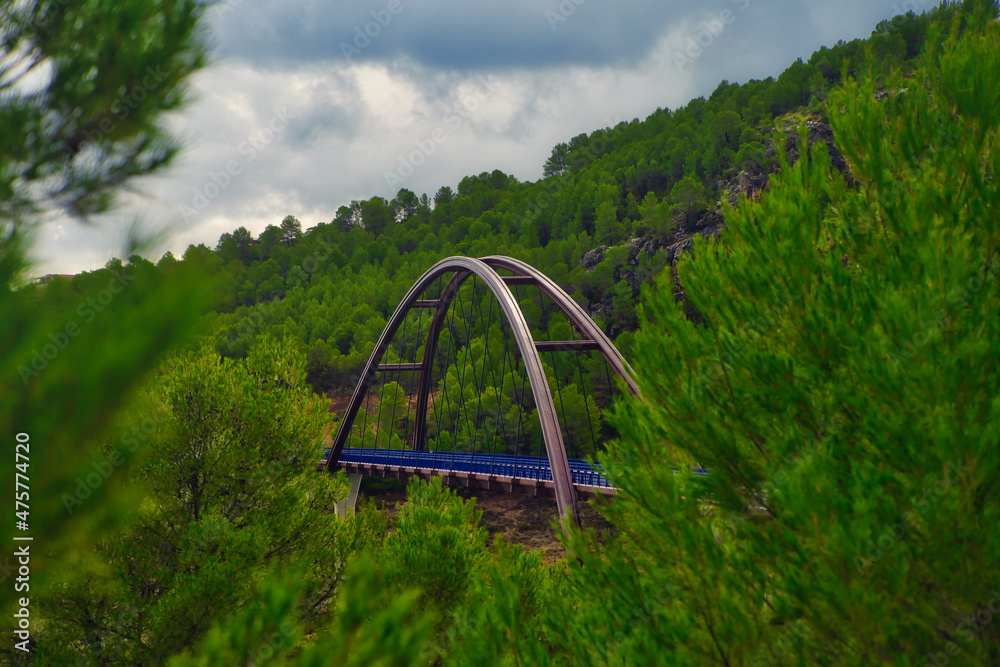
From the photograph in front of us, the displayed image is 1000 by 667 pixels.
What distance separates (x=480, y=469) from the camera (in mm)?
28016

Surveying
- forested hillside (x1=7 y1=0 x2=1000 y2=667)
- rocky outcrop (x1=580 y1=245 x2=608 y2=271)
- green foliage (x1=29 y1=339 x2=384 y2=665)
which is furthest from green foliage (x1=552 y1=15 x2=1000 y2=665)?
rocky outcrop (x1=580 y1=245 x2=608 y2=271)

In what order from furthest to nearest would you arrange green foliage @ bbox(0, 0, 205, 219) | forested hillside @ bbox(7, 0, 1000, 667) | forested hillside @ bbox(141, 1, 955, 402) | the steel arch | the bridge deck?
forested hillside @ bbox(141, 1, 955, 402) → the bridge deck → the steel arch → green foliage @ bbox(0, 0, 205, 219) → forested hillside @ bbox(7, 0, 1000, 667)

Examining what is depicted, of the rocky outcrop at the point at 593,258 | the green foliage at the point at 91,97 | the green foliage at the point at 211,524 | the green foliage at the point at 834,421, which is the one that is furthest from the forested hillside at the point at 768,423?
the rocky outcrop at the point at 593,258

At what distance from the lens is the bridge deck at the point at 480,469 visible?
68.5 feet

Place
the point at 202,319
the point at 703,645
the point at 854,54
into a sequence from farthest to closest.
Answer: the point at 854,54, the point at 703,645, the point at 202,319

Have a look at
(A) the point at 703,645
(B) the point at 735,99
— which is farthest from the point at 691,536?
(B) the point at 735,99

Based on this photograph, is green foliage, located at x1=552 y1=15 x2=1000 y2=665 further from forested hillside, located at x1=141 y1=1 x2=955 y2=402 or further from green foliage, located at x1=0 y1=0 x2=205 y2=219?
forested hillside, located at x1=141 y1=1 x2=955 y2=402

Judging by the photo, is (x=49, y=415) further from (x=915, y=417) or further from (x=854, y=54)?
(x=854, y=54)

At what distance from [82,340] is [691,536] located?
3.36 meters

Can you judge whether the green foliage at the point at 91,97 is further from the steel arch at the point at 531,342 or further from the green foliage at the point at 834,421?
the steel arch at the point at 531,342

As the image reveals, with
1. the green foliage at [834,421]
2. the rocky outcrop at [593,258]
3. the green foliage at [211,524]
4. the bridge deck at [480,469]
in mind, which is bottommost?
the bridge deck at [480,469]

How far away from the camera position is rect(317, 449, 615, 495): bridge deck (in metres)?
20.9

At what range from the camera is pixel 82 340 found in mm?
1869

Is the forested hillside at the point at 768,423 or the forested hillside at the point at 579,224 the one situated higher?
the forested hillside at the point at 579,224
